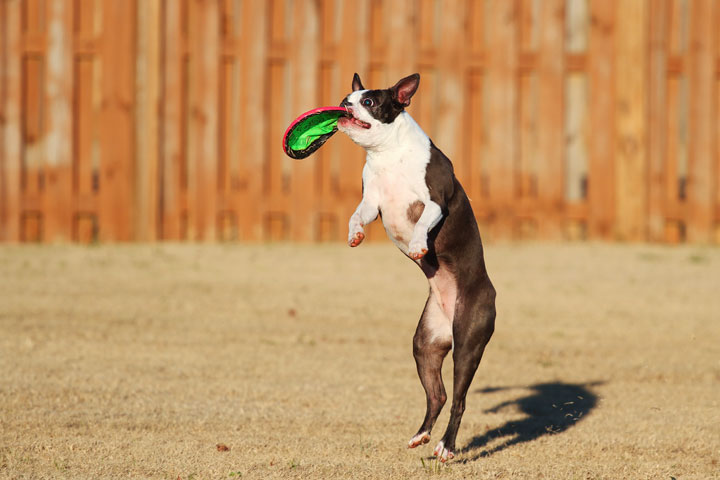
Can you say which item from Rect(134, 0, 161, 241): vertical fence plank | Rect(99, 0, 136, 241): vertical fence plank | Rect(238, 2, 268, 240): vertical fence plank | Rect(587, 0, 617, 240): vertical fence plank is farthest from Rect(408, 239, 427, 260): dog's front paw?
Rect(587, 0, 617, 240): vertical fence plank

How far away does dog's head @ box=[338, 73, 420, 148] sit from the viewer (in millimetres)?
4395

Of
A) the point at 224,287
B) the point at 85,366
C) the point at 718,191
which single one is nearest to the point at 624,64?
the point at 718,191

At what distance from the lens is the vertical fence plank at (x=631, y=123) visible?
11.0 m

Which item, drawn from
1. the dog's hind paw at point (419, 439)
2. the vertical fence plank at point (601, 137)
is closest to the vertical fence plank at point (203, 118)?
the vertical fence plank at point (601, 137)

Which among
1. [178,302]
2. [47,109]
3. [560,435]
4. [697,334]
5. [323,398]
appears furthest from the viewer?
[47,109]

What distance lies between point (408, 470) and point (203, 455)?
989mm

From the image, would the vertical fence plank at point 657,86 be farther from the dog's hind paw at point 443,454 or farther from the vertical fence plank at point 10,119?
the dog's hind paw at point 443,454

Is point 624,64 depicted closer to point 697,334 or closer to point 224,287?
point 697,334

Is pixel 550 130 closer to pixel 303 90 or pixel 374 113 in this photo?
pixel 303 90

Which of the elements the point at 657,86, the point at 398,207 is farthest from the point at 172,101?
the point at 398,207

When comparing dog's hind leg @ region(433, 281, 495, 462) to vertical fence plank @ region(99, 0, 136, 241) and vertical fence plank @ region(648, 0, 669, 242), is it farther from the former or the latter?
vertical fence plank @ region(648, 0, 669, 242)

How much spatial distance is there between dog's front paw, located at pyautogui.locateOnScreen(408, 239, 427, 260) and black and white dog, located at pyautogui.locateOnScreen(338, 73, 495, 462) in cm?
6

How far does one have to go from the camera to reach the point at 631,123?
36.1ft

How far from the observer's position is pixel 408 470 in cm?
447
